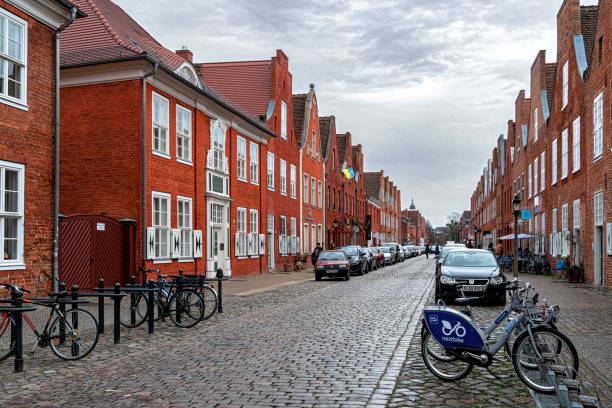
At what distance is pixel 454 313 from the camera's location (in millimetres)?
6914

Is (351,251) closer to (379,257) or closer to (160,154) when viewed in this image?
(379,257)

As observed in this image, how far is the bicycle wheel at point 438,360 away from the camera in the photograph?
23.0ft

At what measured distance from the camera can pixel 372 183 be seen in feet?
296

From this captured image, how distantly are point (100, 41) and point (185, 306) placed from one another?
1198 cm

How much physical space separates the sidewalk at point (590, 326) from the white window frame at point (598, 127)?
16.2 ft

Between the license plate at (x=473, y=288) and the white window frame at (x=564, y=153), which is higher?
the white window frame at (x=564, y=153)

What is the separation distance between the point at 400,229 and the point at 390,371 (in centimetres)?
11567

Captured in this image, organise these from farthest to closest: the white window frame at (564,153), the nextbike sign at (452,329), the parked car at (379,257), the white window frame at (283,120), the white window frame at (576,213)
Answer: the parked car at (379,257)
the white window frame at (283,120)
the white window frame at (564,153)
the white window frame at (576,213)
the nextbike sign at (452,329)

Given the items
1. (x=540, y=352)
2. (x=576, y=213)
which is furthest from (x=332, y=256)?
(x=540, y=352)

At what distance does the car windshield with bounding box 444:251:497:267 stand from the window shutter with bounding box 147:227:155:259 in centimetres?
901

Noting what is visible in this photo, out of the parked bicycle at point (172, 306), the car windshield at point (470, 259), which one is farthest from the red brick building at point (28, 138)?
the car windshield at point (470, 259)

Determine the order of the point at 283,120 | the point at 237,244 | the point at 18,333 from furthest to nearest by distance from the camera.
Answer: the point at 283,120 → the point at 237,244 → the point at 18,333

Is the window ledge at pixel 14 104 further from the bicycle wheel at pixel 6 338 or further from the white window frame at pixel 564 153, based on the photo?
the white window frame at pixel 564 153

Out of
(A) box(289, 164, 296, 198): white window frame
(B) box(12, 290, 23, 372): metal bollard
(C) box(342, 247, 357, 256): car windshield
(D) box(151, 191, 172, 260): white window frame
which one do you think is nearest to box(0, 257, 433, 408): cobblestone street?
(B) box(12, 290, 23, 372): metal bollard
